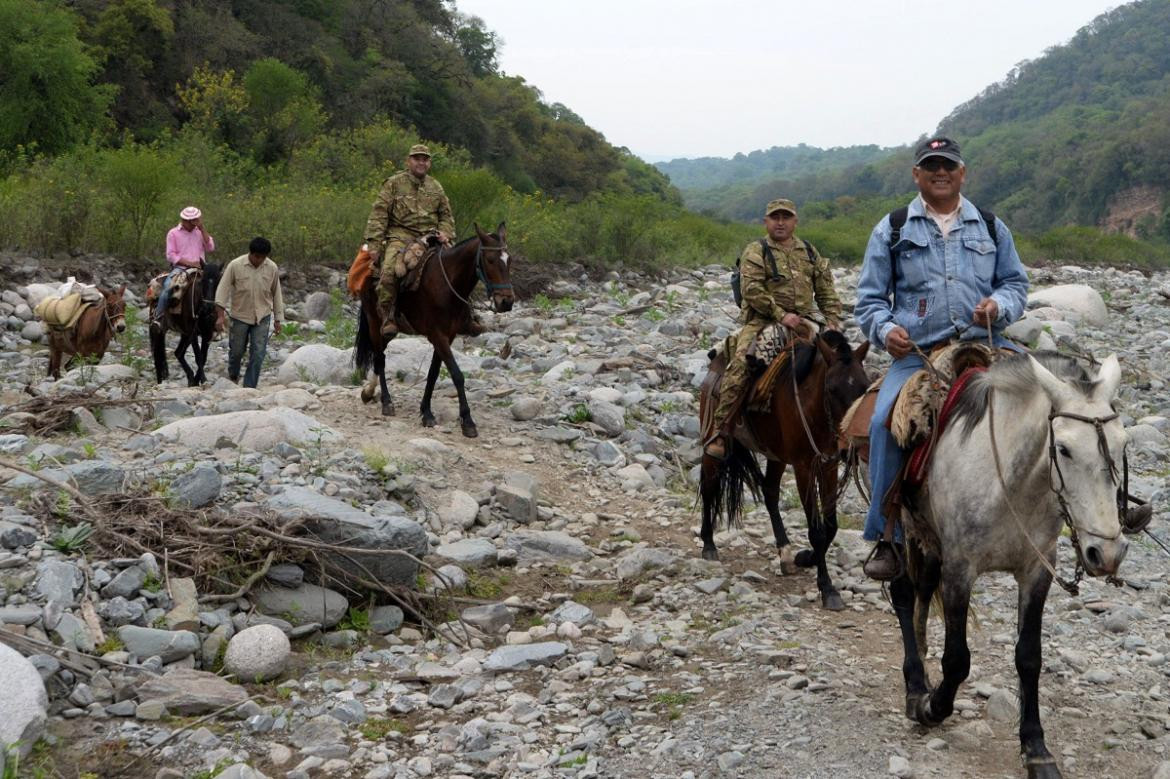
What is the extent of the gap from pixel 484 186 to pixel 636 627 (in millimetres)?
16233

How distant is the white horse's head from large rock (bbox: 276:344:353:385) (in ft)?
30.0

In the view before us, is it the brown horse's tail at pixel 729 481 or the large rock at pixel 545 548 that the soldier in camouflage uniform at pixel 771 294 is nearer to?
the brown horse's tail at pixel 729 481

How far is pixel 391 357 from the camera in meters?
11.9

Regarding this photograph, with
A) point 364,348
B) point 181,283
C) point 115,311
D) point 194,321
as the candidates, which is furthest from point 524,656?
point 115,311

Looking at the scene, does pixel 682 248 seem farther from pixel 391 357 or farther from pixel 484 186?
pixel 391 357

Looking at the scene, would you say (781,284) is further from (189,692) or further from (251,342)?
(251,342)

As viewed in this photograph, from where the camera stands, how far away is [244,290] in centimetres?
1123

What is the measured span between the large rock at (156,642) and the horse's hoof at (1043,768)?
11.7ft

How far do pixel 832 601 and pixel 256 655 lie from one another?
3197 millimetres

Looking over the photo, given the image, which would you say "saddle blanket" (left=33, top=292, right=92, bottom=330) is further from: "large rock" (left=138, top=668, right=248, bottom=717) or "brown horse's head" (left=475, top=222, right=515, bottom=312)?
"large rock" (left=138, top=668, right=248, bottom=717)

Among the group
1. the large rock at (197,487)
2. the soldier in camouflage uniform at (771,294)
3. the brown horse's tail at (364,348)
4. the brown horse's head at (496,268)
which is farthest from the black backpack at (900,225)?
the brown horse's tail at (364,348)

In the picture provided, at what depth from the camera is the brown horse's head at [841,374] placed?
6.27 m

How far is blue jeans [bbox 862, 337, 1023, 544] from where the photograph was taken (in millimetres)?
4438

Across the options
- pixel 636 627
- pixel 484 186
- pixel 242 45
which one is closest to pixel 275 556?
pixel 636 627
